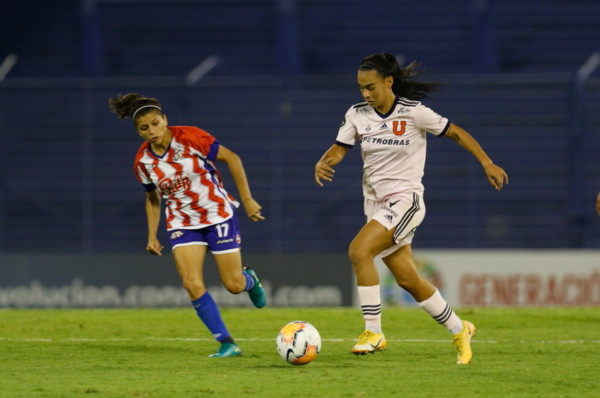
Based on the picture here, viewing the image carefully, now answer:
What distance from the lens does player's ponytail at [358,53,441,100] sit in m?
5.85

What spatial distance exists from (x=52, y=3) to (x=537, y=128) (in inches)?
373

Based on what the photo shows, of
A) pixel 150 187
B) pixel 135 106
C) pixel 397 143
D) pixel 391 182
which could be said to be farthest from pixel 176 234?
pixel 397 143

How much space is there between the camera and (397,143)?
5.84m

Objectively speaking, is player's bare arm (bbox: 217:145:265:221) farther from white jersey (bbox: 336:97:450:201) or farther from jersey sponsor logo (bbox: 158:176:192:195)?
white jersey (bbox: 336:97:450:201)

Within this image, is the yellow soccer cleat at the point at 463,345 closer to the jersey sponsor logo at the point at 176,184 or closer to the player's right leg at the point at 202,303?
the player's right leg at the point at 202,303

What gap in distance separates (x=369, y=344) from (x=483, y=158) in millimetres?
1374

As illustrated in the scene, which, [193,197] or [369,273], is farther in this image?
[193,197]

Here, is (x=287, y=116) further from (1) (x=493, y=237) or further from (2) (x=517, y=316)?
(2) (x=517, y=316)

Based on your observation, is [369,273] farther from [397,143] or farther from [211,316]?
[211,316]

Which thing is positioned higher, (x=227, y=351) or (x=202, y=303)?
(x=202, y=303)

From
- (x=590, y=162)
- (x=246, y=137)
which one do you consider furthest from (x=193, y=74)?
(x=590, y=162)

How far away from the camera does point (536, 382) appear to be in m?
4.92

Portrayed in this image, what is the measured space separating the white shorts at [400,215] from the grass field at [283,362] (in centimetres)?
78

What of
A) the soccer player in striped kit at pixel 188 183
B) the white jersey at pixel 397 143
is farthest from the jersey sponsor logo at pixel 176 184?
the white jersey at pixel 397 143
